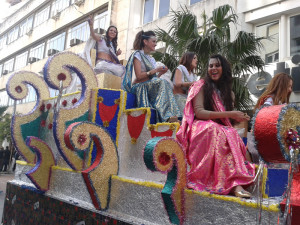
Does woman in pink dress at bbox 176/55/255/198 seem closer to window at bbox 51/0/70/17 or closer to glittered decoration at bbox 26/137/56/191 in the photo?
glittered decoration at bbox 26/137/56/191

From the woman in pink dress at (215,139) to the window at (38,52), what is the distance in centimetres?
2084

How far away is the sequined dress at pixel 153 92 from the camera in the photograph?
10.7 feet

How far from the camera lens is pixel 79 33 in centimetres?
1747

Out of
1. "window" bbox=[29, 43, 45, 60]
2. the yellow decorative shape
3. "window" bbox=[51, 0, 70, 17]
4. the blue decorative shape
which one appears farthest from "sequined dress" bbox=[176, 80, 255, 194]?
"window" bbox=[29, 43, 45, 60]

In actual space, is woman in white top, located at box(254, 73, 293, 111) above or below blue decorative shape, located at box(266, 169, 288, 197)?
above

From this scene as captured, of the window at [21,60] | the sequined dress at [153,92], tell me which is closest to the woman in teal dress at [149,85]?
the sequined dress at [153,92]

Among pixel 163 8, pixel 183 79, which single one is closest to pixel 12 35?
pixel 163 8

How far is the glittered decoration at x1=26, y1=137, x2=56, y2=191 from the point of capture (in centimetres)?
351

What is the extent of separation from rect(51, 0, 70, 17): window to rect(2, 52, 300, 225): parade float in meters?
16.7

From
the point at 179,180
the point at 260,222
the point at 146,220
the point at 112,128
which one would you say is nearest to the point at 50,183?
the point at 112,128

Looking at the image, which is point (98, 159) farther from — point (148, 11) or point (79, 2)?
point (79, 2)

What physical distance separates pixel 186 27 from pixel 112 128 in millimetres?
4063

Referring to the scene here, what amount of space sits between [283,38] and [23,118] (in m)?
7.08

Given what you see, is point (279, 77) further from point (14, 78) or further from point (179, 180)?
point (14, 78)
